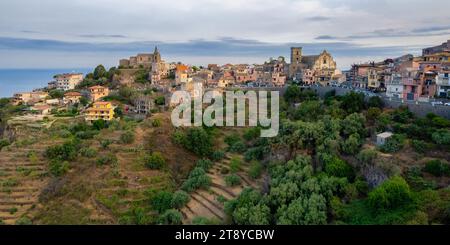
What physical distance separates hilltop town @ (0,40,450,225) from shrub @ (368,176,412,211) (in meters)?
0.03

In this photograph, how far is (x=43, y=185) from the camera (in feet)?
57.5

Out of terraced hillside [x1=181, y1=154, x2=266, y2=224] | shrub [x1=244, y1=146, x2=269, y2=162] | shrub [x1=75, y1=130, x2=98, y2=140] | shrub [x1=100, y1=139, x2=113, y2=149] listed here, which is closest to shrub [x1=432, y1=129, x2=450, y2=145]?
terraced hillside [x1=181, y1=154, x2=266, y2=224]

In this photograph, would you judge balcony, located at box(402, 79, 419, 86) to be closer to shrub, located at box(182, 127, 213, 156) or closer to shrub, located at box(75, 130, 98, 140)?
shrub, located at box(182, 127, 213, 156)

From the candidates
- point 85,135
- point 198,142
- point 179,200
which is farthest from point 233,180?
point 85,135

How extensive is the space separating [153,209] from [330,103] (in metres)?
11.4

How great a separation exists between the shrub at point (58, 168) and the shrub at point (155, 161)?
12.0 ft

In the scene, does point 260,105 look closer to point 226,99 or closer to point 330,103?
point 226,99

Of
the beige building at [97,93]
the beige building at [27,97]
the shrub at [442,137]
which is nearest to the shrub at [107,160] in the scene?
the shrub at [442,137]

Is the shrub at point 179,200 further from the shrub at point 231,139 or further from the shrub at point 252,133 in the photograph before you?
the shrub at point 252,133

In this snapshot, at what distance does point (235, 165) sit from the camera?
17703 millimetres

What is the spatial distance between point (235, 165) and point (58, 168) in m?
8.26

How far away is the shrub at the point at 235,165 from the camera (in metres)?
17.5

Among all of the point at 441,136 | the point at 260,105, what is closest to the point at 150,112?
the point at 260,105

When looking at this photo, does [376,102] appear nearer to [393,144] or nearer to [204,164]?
[393,144]
